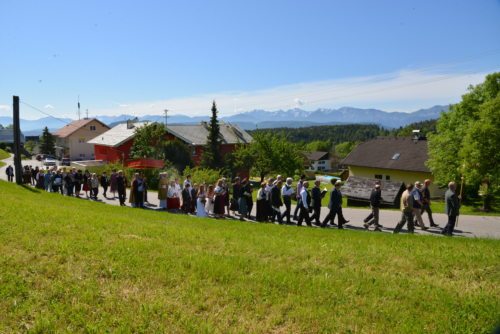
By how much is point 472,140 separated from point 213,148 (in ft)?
112

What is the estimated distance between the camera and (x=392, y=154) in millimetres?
53531

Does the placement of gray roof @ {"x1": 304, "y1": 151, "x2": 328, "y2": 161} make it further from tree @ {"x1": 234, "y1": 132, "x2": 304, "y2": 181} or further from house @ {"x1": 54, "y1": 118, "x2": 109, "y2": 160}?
tree @ {"x1": 234, "y1": 132, "x2": 304, "y2": 181}

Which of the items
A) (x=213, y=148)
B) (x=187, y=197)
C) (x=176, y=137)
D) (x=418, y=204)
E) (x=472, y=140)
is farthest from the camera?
(x=213, y=148)

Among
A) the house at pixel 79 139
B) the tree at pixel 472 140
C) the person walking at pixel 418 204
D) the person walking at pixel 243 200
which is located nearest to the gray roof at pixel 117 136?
the house at pixel 79 139

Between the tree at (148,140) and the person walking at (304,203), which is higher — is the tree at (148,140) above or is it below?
above

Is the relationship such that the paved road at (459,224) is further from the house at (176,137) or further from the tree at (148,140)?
the house at (176,137)

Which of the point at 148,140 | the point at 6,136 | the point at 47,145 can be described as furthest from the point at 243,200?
the point at 6,136

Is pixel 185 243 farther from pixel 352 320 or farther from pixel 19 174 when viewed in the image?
pixel 19 174

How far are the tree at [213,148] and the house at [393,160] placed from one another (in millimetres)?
17934

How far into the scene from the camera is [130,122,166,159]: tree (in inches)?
1799

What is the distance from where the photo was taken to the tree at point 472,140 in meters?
27.6

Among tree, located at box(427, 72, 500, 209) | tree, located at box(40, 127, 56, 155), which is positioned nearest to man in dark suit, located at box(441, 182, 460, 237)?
tree, located at box(427, 72, 500, 209)

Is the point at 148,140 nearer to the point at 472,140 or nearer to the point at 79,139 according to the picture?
the point at 472,140

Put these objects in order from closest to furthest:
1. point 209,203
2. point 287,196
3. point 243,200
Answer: point 287,196
point 243,200
point 209,203
